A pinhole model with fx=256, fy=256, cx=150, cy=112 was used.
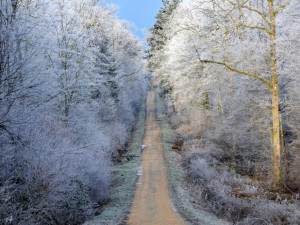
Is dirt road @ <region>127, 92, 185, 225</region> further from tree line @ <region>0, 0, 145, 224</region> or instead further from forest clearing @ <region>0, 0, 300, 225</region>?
tree line @ <region>0, 0, 145, 224</region>

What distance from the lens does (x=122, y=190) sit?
44.0 ft

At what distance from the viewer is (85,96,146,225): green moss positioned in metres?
9.03

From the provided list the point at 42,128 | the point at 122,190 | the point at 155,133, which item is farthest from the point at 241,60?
the point at 155,133

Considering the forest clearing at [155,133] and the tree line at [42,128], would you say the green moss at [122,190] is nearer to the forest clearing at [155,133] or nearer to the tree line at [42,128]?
the forest clearing at [155,133]

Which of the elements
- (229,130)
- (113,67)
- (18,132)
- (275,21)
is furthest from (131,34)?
(18,132)

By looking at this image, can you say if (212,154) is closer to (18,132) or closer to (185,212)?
(185,212)

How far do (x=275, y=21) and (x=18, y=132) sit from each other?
467 inches

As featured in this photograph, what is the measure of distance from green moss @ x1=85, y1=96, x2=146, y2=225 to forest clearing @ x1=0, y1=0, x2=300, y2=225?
78 mm

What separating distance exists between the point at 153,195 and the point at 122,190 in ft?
6.29

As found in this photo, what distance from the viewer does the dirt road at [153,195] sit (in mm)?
9000

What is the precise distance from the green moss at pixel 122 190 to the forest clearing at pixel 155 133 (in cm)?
8

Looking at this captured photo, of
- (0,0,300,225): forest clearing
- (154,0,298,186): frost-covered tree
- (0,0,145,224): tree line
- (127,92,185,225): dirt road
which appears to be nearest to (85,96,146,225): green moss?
(0,0,300,225): forest clearing

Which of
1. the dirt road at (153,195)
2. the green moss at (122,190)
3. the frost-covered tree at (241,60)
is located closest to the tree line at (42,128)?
the green moss at (122,190)

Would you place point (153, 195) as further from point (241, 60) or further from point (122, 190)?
point (241, 60)
